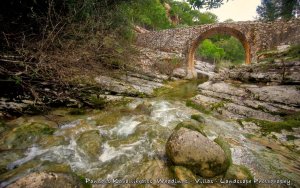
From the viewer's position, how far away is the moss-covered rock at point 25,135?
404cm

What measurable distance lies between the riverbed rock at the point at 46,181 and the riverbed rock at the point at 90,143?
3.39 ft

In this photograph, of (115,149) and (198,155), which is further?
(115,149)

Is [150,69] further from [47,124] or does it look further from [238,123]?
[47,124]

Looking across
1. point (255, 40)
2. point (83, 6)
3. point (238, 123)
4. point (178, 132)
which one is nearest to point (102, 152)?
point (178, 132)

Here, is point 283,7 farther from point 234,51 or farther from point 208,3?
point 234,51

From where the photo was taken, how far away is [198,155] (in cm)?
325

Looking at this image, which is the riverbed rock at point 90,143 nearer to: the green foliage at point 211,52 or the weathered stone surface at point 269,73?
the weathered stone surface at point 269,73

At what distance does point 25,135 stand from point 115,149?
6.21 ft

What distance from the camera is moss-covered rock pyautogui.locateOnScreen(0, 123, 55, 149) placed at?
13.3 feet

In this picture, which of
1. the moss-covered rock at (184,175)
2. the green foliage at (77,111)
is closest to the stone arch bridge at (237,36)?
the green foliage at (77,111)

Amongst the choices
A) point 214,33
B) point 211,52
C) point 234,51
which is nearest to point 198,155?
point 214,33

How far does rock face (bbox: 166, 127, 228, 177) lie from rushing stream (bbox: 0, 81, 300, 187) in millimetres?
314

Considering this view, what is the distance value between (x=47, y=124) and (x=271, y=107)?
6.10 m

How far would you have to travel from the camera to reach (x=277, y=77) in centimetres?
758
